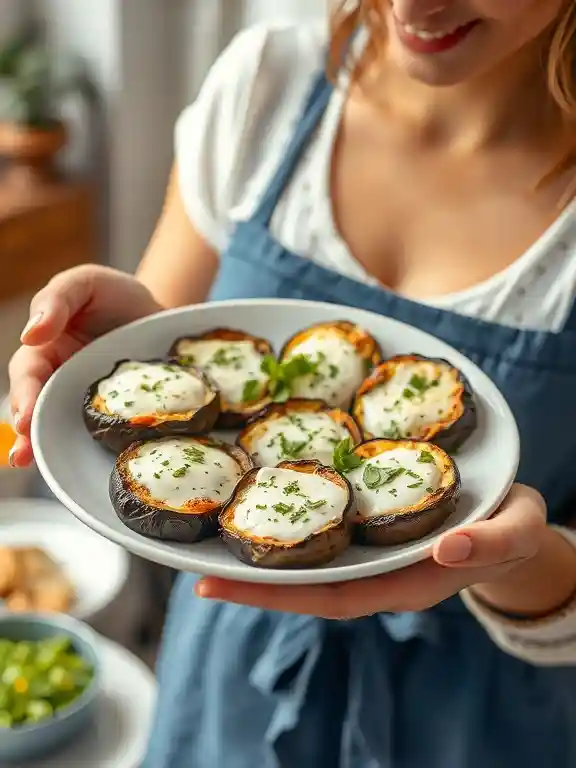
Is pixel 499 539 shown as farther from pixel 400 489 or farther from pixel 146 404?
pixel 146 404

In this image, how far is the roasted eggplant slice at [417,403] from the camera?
30.7 inches

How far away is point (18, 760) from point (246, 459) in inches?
25.7

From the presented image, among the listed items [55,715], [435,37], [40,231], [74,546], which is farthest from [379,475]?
[40,231]

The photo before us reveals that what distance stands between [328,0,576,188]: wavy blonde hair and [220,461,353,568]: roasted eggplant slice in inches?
16.5

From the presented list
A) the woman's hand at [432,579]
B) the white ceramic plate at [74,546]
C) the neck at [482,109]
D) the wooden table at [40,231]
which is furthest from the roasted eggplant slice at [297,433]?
the wooden table at [40,231]

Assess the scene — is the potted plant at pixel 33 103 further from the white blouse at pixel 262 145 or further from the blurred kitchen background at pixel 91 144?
the white blouse at pixel 262 145

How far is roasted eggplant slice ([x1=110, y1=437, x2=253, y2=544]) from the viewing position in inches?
26.8

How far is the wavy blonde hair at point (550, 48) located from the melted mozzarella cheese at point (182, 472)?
0.45 meters

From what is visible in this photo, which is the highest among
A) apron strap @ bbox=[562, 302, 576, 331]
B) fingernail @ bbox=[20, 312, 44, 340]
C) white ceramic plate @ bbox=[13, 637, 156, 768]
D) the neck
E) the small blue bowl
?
the neck

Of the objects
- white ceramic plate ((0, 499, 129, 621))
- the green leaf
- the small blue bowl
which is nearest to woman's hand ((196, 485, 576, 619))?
the green leaf

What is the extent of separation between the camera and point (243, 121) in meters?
1.04

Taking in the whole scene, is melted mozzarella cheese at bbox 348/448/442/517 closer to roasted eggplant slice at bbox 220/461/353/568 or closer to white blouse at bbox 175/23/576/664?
roasted eggplant slice at bbox 220/461/353/568

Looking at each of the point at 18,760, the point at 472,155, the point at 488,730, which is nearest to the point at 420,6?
the point at 472,155

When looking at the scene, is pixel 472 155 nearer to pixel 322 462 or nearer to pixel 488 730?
pixel 322 462
